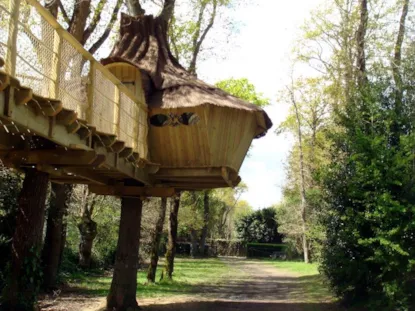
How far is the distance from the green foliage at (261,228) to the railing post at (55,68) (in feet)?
174

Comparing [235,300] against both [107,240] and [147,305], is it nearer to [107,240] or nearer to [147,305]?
[147,305]

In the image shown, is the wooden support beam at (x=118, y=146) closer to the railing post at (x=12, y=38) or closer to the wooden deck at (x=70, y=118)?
the wooden deck at (x=70, y=118)

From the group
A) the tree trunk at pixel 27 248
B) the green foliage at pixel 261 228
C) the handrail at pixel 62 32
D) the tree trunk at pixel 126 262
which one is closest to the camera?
the handrail at pixel 62 32

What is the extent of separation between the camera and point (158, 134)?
40.9 ft

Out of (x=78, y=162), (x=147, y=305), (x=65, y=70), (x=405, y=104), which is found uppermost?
(x=405, y=104)

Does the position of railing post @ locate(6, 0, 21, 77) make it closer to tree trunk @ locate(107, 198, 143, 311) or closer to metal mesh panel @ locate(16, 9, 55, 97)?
metal mesh panel @ locate(16, 9, 55, 97)

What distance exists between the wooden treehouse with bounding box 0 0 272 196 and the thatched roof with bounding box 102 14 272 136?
0.03m

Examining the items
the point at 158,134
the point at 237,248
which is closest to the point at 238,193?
the point at 237,248

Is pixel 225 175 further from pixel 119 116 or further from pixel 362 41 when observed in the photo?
pixel 362 41

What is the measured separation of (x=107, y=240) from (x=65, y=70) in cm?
2016

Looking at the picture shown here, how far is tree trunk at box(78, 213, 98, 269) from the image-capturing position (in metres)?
22.7

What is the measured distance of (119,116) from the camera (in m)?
10.4

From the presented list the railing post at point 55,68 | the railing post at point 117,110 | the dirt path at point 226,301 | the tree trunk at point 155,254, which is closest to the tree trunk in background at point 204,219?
the tree trunk at point 155,254

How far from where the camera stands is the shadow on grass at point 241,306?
13.9 m
